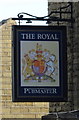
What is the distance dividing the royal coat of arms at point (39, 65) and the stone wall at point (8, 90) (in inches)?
434

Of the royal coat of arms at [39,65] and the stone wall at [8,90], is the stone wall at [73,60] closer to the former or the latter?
the royal coat of arms at [39,65]

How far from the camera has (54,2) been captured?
19625 millimetres

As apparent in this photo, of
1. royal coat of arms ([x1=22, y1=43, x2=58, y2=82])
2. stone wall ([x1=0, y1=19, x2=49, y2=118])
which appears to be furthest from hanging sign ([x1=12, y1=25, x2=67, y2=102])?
stone wall ([x1=0, y1=19, x2=49, y2=118])

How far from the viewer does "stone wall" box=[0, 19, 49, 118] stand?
27656mm

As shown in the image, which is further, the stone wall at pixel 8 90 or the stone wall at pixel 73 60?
the stone wall at pixel 8 90

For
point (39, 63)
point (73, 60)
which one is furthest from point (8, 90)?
point (39, 63)

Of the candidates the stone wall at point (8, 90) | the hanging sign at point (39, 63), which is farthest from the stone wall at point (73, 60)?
the stone wall at point (8, 90)

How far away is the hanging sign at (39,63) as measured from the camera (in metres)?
16.4

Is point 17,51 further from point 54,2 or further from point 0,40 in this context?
point 0,40

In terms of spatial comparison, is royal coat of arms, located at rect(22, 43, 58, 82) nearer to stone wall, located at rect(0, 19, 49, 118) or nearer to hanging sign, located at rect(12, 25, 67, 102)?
hanging sign, located at rect(12, 25, 67, 102)

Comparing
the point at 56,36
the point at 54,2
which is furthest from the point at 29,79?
the point at 54,2

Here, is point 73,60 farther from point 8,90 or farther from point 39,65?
point 8,90

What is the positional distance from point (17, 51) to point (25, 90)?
0.97 metres

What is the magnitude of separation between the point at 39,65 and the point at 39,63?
68 millimetres
